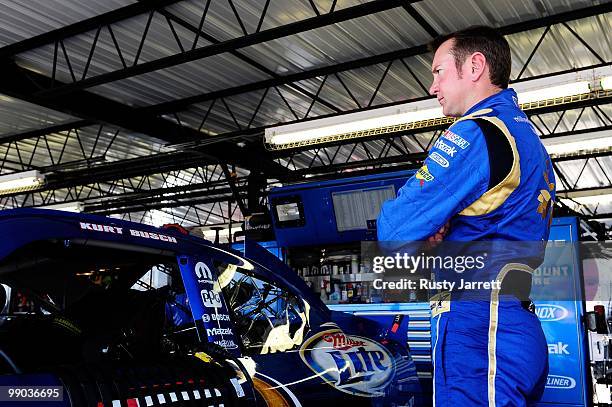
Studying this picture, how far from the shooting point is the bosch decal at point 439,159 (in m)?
1.69

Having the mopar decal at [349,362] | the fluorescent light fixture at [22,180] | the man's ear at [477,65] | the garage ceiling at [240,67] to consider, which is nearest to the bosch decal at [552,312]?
the mopar decal at [349,362]

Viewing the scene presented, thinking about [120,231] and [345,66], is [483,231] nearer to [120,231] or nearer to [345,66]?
[120,231]

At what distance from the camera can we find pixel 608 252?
6.22 meters

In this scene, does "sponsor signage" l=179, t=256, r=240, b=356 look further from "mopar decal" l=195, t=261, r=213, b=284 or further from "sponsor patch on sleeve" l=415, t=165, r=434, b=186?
"sponsor patch on sleeve" l=415, t=165, r=434, b=186

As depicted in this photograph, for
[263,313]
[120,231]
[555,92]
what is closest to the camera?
[120,231]

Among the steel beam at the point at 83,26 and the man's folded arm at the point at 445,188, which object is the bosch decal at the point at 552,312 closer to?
the man's folded arm at the point at 445,188

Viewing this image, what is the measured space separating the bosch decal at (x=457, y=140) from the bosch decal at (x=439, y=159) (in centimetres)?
5

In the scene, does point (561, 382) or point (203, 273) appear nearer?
point (203, 273)

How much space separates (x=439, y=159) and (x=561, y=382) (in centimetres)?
450

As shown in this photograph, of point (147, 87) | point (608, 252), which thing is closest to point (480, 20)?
point (608, 252)

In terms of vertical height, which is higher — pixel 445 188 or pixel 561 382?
pixel 445 188

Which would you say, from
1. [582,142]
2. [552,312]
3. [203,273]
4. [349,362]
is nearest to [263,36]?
[552,312]

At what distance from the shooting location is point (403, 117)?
8367 mm

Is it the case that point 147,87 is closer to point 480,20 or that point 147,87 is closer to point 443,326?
point 480,20
